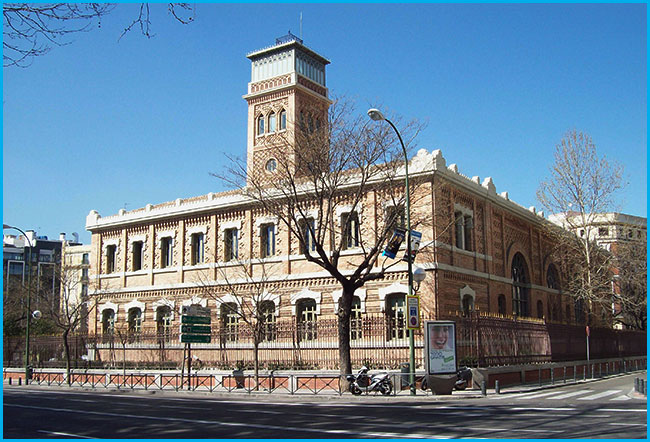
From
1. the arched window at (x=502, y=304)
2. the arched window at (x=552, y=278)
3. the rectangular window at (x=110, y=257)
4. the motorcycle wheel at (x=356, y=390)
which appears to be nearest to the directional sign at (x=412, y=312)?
the motorcycle wheel at (x=356, y=390)

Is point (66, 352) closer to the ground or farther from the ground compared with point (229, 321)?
closer to the ground

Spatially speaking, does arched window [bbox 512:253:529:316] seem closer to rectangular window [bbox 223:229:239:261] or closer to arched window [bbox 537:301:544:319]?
arched window [bbox 537:301:544:319]

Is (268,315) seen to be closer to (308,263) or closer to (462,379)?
(308,263)

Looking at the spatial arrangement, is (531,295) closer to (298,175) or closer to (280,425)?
(298,175)

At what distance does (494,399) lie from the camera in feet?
70.5

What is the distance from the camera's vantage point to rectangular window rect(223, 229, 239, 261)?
38.7 metres

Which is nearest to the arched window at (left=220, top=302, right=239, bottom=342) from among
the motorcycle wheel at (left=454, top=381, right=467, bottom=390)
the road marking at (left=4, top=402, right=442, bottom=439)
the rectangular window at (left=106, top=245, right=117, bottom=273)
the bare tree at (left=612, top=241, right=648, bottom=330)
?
the rectangular window at (left=106, top=245, right=117, bottom=273)

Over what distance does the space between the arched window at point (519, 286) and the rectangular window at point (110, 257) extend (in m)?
26.0

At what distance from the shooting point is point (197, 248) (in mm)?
40688

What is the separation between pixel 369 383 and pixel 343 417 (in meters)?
8.26

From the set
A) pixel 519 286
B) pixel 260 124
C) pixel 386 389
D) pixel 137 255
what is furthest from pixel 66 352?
pixel 519 286

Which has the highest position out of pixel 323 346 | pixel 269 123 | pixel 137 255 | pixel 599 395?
pixel 269 123

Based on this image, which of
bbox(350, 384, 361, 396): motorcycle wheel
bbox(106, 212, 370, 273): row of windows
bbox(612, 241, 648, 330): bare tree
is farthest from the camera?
bbox(612, 241, 648, 330): bare tree

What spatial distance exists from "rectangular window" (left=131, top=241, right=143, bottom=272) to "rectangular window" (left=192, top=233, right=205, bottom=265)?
15.8 feet
